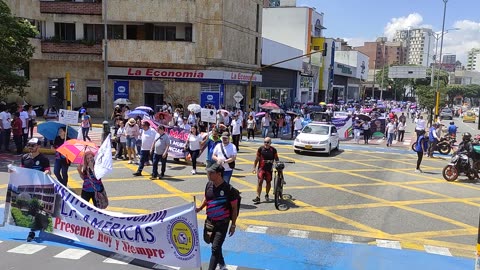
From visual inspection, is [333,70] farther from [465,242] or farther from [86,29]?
[465,242]

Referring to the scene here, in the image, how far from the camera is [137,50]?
3378 cm

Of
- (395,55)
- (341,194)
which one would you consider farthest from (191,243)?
(395,55)

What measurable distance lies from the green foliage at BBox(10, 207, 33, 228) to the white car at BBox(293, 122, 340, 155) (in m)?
14.8

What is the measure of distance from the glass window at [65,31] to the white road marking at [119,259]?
3171 cm

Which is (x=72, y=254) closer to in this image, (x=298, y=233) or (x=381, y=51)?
(x=298, y=233)

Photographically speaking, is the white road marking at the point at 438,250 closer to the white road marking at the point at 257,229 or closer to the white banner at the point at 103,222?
the white road marking at the point at 257,229

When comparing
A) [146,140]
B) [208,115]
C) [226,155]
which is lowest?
[146,140]

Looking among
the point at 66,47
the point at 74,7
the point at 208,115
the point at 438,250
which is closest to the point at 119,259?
the point at 438,250

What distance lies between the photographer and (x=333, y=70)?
74.7 metres

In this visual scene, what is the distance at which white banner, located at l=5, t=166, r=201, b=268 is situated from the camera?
21.7 feet

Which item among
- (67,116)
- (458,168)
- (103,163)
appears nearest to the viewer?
(103,163)

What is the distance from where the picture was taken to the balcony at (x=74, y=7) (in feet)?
113

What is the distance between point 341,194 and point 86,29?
2896 cm

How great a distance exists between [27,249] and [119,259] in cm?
162
